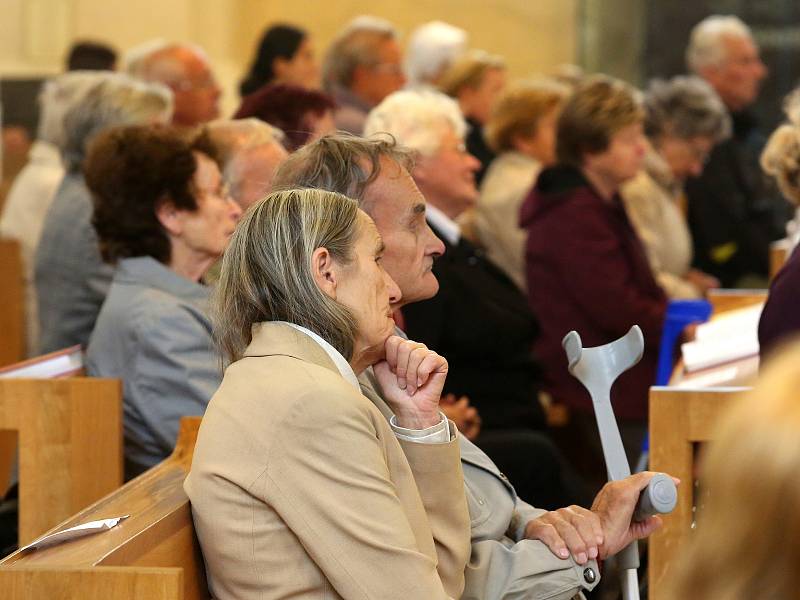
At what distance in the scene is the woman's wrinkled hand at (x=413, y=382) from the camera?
244 cm

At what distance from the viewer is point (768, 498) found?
1274 mm

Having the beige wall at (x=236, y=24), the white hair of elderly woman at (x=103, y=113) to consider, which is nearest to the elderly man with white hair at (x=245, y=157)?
the white hair of elderly woman at (x=103, y=113)

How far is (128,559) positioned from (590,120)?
3589 mm

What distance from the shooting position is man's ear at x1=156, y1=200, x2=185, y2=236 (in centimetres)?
369

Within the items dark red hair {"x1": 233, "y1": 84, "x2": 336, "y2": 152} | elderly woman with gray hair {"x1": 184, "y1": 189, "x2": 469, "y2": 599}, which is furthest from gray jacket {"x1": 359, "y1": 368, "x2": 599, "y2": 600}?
dark red hair {"x1": 233, "y1": 84, "x2": 336, "y2": 152}

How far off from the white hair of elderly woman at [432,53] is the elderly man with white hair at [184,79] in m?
1.61

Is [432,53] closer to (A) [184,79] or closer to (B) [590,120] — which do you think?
(A) [184,79]

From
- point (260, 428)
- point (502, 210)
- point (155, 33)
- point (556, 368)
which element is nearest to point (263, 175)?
point (556, 368)

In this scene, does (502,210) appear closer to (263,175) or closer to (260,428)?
(263,175)

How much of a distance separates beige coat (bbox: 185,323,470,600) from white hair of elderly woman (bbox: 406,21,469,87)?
220 inches

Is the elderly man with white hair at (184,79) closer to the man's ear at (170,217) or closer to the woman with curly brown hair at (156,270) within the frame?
the woman with curly brown hair at (156,270)

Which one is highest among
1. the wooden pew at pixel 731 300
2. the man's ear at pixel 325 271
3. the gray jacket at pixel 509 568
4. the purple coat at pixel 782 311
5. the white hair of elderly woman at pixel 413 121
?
the man's ear at pixel 325 271

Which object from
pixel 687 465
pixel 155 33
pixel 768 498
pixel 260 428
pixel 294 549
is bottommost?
pixel 155 33

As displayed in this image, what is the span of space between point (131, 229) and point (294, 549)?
5.44ft
